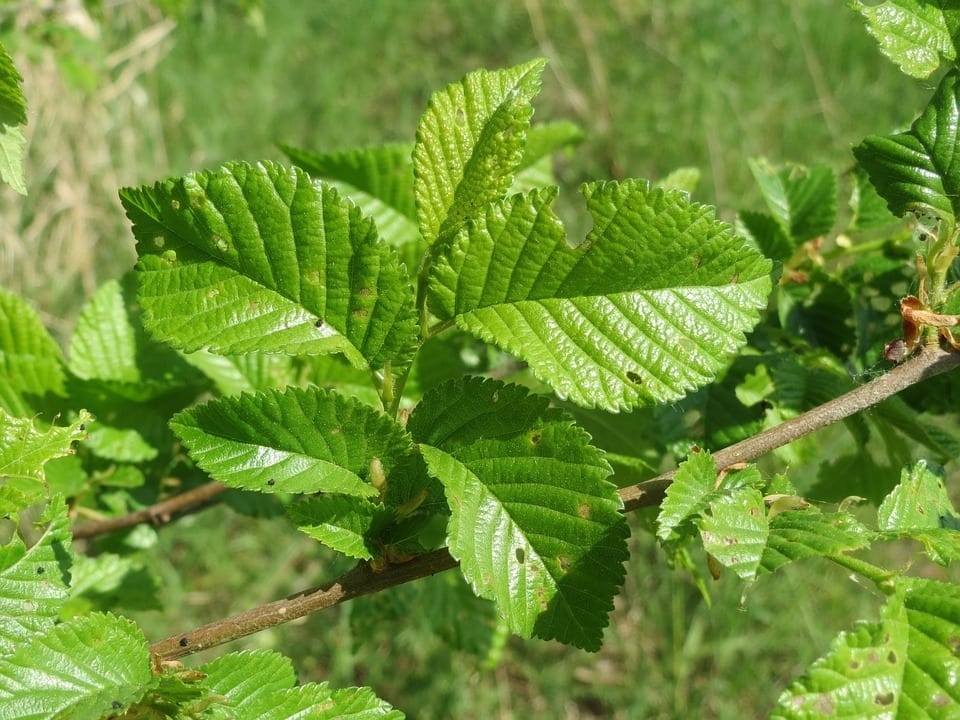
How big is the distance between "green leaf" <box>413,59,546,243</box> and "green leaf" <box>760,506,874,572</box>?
39 cm

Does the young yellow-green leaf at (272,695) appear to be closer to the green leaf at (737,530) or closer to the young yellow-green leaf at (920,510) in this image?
the green leaf at (737,530)

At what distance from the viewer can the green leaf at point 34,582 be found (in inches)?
31.5

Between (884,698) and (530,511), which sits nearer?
(884,698)

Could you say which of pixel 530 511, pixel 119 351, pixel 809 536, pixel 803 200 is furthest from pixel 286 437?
pixel 803 200

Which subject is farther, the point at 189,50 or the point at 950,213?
the point at 189,50

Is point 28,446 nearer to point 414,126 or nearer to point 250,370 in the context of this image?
point 250,370

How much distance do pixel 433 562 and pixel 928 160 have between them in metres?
0.67

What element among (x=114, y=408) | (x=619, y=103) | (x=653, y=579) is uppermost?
(x=619, y=103)

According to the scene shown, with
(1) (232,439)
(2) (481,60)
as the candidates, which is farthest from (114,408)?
(2) (481,60)

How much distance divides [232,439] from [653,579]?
2601 millimetres

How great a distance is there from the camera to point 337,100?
4227 millimetres

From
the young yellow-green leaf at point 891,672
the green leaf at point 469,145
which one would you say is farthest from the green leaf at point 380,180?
the young yellow-green leaf at point 891,672

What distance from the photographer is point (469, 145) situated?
32.8 inches

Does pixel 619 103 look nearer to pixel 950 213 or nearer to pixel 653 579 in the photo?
pixel 653 579
